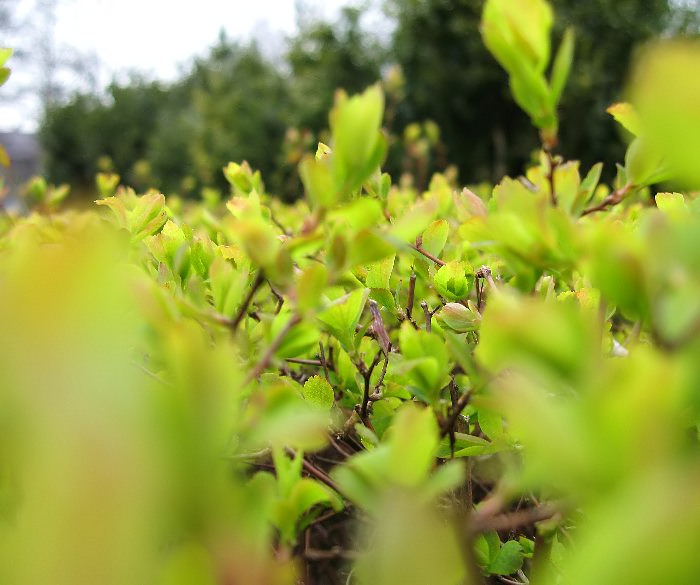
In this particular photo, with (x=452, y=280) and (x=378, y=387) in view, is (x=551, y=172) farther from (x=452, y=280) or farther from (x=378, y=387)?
(x=378, y=387)

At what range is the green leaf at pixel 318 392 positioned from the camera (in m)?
0.60

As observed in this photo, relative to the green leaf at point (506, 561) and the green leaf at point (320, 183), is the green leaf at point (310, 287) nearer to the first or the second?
the green leaf at point (320, 183)

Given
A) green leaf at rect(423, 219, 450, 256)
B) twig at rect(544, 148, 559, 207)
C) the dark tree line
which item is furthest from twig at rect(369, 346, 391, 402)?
the dark tree line

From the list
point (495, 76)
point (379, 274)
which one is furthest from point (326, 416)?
point (495, 76)

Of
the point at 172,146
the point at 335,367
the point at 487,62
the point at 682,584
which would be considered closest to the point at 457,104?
the point at 487,62

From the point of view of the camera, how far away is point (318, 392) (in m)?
0.61

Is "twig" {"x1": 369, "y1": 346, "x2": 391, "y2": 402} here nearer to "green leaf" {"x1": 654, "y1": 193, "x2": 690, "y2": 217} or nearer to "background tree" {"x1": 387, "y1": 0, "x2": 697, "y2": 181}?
"green leaf" {"x1": 654, "y1": 193, "x2": 690, "y2": 217}

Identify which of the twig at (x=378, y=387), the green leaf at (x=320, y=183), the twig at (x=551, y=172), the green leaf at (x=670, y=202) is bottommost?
the twig at (x=378, y=387)

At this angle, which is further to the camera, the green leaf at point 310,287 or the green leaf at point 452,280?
the green leaf at point 452,280

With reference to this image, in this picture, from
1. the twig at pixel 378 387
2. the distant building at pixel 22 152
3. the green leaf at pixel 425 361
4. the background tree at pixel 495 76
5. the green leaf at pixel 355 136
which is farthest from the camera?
the distant building at pixel 22 152

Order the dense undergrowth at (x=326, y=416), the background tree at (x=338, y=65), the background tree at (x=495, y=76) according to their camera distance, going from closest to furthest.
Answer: the dense undergrowth at (x=326, y=416) → the background tree at (x=495, y=76) → the background tree at (x=338, y=65)

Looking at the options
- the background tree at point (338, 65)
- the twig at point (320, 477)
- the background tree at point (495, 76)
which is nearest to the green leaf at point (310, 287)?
the twig at point (320, 477)

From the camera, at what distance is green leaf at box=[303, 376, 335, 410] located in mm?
600

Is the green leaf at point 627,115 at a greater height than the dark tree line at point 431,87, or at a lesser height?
greater
